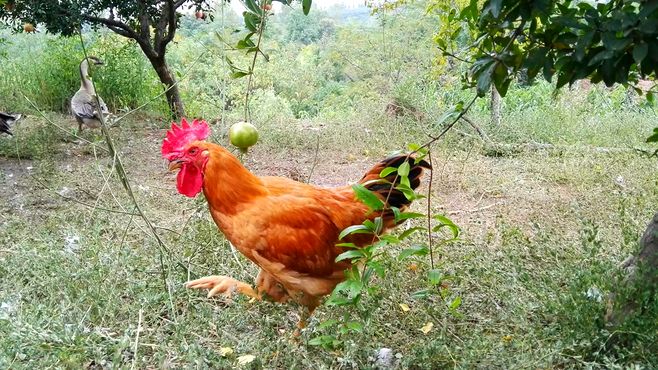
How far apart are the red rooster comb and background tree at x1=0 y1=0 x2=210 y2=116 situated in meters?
3.25

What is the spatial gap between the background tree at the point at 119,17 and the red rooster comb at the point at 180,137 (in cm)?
325

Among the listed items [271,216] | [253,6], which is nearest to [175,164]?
[271,216]

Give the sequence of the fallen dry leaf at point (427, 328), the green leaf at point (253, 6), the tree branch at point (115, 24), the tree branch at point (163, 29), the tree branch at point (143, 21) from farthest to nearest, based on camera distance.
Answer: the tree branch at point (163, 29), the tree branch at point (143, 21), the tree branch at point (115, 24), the fallen dry leaf at point (427, 328), the green leaf at point (253, 6)

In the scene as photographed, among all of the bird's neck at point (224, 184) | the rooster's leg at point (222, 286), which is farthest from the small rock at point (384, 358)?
the bird's neck at point (224, 184)

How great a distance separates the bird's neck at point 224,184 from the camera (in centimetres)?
221

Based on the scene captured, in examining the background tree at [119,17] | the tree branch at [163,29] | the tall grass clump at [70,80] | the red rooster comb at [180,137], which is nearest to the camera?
the red rooster comb at [180,137]

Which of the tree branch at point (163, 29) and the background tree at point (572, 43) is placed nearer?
the background tree at point (572, 43)

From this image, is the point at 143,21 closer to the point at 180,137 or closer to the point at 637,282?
the point at 180,137

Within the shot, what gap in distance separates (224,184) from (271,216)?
214mm

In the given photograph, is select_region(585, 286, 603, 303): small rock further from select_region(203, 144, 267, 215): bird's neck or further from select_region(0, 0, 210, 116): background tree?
select_region(0, 0, 210, 116): background tree

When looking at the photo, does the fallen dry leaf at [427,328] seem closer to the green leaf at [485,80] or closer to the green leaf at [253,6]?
the green leaf at [485,80]

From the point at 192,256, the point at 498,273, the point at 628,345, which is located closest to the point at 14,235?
the point at 192,256

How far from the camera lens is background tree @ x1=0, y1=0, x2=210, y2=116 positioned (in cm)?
520

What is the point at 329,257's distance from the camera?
2.28m
